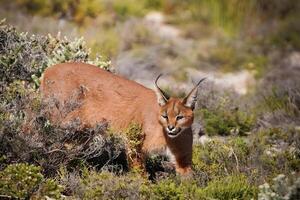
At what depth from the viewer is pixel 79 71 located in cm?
958

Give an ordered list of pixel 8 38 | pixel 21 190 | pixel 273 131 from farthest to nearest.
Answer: pixel 273 131 < pixel 8 38 < pixel 21 190

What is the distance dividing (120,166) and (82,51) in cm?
264

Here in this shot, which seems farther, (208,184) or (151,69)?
(151,69)

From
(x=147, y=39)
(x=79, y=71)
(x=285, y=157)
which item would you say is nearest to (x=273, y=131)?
(x=285, y=157)

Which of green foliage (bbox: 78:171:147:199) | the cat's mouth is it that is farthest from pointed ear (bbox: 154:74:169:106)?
green foliage (bbox: 78:171:147:199)

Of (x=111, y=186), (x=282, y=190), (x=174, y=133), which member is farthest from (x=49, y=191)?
(x=282, y=190)

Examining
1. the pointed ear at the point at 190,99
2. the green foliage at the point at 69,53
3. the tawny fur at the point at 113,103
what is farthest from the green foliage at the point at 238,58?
the pointed ear at the point at 190,99

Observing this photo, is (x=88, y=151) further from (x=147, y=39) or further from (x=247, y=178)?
(x=147, y=39)

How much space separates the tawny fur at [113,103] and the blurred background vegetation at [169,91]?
0.21 metres

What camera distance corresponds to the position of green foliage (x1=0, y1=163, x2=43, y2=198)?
7734mm

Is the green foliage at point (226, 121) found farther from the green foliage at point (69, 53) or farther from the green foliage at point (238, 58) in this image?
the green foliage at point (238, 58)

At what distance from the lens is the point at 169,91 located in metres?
13.7

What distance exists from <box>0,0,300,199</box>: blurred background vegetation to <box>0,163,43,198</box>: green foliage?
0.01m

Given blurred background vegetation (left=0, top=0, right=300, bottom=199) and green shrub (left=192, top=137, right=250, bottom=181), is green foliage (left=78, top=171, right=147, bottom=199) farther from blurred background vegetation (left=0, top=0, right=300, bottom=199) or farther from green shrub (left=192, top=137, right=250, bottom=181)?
green shrub (left=192, top=137, right=250, bottom=181)
